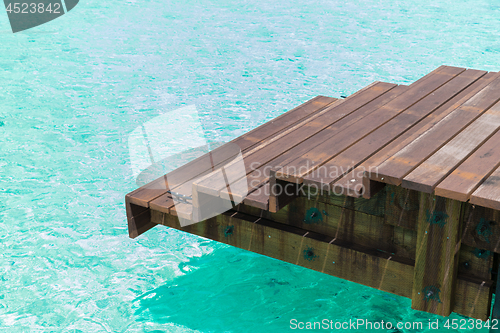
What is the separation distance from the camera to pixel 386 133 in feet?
11.4

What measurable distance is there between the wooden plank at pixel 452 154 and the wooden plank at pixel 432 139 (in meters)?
0.04

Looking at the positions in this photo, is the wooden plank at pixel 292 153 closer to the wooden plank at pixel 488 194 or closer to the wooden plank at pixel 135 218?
the wooden plank at pixel 135 218

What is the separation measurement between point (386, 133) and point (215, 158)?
1.31 meters

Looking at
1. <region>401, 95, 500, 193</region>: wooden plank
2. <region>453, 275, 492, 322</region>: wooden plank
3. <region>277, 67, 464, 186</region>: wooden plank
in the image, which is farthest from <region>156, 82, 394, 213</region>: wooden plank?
<region>453, 275, 492, 322</region>: wooden plank

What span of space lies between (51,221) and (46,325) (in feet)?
5.30

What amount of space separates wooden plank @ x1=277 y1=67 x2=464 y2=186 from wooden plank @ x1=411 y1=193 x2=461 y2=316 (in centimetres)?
52

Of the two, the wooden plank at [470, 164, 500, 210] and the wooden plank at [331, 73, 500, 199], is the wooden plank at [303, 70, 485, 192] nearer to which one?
the wooden plank at [331, 73, 500, 199]

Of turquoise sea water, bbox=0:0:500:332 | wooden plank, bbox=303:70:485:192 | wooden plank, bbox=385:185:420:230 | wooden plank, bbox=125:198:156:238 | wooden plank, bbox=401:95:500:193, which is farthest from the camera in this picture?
turquoise sea water, bbox=0:0:500:332

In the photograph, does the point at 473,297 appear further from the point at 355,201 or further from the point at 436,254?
the point at 355,201

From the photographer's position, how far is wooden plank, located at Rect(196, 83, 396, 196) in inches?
131

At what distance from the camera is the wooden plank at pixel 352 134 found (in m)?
2.93

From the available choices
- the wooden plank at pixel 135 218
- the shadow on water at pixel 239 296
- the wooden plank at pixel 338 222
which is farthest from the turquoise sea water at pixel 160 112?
the wooden plank at pixel 338 222

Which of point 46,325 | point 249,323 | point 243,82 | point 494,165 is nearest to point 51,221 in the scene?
point 46,325

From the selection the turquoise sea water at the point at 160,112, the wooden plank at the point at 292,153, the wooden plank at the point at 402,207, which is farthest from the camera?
the turquoise sea water at the point at 160,112
